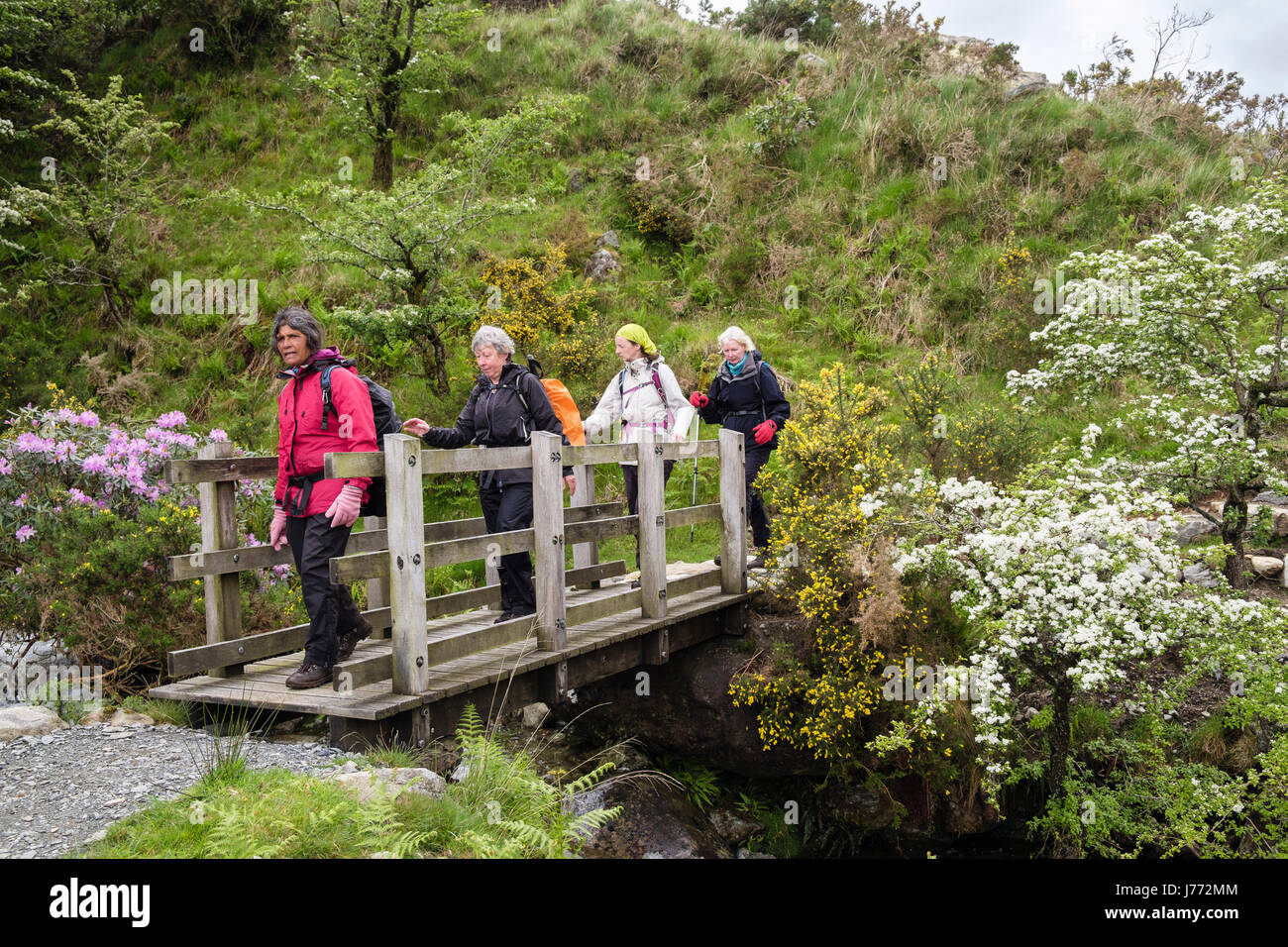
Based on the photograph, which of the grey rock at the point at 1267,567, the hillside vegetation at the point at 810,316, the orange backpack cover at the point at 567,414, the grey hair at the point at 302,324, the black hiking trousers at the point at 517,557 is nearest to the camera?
the grey hair at the point at 302,324

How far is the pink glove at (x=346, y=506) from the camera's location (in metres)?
5.16

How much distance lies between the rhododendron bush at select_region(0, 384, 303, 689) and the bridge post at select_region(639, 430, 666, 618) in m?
2.96

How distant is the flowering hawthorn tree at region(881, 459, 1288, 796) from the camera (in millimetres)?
6199

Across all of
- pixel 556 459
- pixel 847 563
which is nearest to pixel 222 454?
pixel 556 459

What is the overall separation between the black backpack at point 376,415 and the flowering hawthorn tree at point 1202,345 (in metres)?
6.58

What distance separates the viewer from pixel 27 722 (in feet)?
18.7

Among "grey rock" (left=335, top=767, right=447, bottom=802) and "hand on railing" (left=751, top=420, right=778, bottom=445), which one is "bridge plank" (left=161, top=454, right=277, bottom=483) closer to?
"grey rock" (left=335, top=767, right=447, bottom=802)

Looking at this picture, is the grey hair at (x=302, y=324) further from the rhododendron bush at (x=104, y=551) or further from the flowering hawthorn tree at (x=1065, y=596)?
the flowering hawthorn tree at (x=1065, y=596)

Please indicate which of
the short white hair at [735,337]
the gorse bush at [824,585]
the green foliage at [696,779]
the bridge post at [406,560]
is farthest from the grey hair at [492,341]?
the green foliage at [696,779]

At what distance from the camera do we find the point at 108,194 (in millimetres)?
15227

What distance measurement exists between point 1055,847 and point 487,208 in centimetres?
1058
